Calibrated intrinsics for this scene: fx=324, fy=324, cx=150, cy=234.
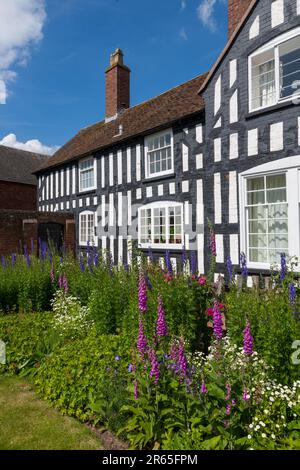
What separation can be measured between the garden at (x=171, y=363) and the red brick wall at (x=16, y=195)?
20.7m

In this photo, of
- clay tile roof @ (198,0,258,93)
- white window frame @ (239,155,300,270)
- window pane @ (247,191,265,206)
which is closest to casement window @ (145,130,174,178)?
clay tile roof @ (198,0,258,93)

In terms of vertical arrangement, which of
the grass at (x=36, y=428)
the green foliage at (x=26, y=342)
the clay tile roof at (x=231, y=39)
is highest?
the clay tile roof at (x=231, y=39)

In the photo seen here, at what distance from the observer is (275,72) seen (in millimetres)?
7652

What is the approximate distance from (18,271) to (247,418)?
6821mm

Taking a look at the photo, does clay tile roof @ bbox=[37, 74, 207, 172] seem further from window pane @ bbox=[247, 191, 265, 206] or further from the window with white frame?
window pane @ bbox=[247, 191, 265, 206]

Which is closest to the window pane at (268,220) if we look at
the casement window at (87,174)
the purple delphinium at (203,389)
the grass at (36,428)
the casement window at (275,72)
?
the casement window at (275,72)

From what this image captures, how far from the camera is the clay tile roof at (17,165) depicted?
84.3 ft

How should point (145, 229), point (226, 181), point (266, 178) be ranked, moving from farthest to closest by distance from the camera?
point (145, 229), point (226, 181), point (266, 178)

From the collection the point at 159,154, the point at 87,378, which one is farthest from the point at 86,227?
the point at 87,378

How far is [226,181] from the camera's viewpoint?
8.84m

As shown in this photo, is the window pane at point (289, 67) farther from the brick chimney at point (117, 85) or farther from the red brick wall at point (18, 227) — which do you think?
the red brick wall at point (18, 227)

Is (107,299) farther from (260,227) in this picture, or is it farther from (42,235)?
(42,235)

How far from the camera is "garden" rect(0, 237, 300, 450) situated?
274 cm
